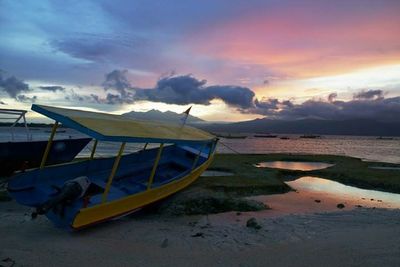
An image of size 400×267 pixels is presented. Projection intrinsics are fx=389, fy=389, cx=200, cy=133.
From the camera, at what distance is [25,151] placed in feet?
58.1

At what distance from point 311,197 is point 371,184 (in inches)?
224

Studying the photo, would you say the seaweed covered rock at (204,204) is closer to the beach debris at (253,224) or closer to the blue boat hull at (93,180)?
the blue boat hull at (93,180)

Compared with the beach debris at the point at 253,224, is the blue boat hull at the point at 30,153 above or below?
below

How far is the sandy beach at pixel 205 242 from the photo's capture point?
28.2 feet

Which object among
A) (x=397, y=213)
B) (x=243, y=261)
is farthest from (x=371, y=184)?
(x=243, y=261)

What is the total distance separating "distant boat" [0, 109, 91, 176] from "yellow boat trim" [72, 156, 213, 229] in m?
6.40

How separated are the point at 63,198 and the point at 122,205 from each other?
1.78 m

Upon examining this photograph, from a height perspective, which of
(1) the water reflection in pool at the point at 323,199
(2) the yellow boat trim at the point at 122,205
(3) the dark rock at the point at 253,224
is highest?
(1) the water reflection in pool at the point at 323,199

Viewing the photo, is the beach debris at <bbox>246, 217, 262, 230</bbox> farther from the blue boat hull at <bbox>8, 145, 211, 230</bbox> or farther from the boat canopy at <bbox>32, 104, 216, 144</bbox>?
the boat canopy at <bbox>32, 104, 216, 144</bbox>

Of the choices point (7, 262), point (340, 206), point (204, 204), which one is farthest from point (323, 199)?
point (7, 262)

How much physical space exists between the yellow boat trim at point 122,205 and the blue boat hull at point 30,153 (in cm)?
616

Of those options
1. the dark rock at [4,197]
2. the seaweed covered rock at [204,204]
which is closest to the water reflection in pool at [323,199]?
the seaweed covered rock at [204,204]

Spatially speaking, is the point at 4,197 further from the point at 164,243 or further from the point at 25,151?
the point at 164,243

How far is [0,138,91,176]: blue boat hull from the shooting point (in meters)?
17.0
